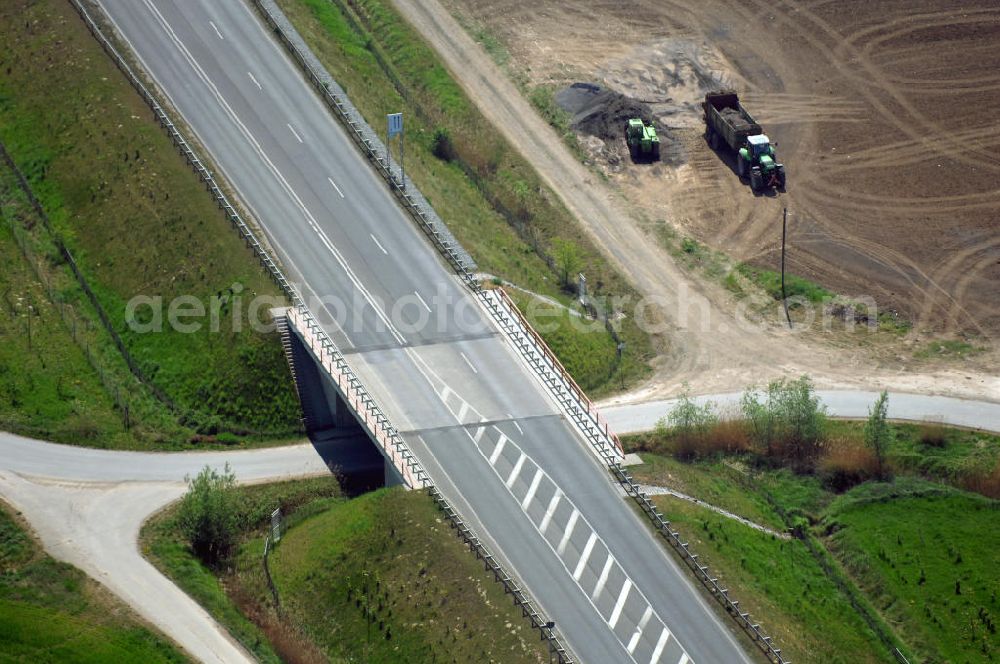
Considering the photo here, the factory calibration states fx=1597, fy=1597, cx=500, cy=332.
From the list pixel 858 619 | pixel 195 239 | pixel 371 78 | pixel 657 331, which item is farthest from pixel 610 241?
pixel 858 619

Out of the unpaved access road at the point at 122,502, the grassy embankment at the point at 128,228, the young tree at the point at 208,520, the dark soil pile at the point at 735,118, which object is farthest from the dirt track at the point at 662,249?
the young tree at the point at 208,520

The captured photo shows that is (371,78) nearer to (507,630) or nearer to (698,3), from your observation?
(698,3)

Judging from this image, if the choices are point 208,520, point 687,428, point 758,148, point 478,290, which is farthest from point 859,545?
point 758,148

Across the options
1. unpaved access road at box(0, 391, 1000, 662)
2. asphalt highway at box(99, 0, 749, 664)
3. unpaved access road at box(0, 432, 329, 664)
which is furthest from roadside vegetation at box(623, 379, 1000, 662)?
unpaved access road at box(0, 432, 329, 664)

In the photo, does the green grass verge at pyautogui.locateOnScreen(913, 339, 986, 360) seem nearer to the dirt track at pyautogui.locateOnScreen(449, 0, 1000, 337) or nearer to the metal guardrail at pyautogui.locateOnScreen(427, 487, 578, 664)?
the dirt track at pyautogui.locateOnScreen(449, 0, 1000, 337)

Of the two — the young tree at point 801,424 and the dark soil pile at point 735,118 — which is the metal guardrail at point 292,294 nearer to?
the young tree at point 801,424

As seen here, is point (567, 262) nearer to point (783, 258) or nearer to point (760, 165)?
point (783, 258)

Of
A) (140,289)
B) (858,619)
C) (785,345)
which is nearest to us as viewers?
(858,619)
